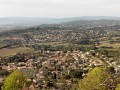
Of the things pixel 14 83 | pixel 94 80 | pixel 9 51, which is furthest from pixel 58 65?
pixel 94 80

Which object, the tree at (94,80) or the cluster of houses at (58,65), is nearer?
the tree at (94,80)

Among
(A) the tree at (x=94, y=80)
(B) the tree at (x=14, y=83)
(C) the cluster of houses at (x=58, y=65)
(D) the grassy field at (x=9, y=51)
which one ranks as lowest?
(D) the grassy field at (x=9, y=51)

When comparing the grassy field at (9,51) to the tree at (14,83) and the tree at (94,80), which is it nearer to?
the tree at (14,83)

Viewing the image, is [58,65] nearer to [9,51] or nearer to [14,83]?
[9,51]

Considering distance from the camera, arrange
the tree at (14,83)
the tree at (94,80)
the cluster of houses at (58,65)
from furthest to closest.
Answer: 1. the cluster of houses at (58,65)
2. the tree at (14,83)
3. the tree at (94,80)

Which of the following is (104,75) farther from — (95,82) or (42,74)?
(42,74)

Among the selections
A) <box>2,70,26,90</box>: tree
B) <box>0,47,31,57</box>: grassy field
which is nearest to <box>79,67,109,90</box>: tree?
<box>2,70,26,90</box>: tree

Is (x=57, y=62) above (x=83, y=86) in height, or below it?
below

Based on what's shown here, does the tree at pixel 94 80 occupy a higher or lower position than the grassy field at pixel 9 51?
higher

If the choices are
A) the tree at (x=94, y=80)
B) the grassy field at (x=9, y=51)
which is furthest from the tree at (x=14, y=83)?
the grassy field at (x=9, y=51)

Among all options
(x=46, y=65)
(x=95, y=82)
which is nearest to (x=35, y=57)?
(x=46, y=65)

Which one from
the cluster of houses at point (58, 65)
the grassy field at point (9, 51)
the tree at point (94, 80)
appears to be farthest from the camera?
the grassy field at point (9, 51)
